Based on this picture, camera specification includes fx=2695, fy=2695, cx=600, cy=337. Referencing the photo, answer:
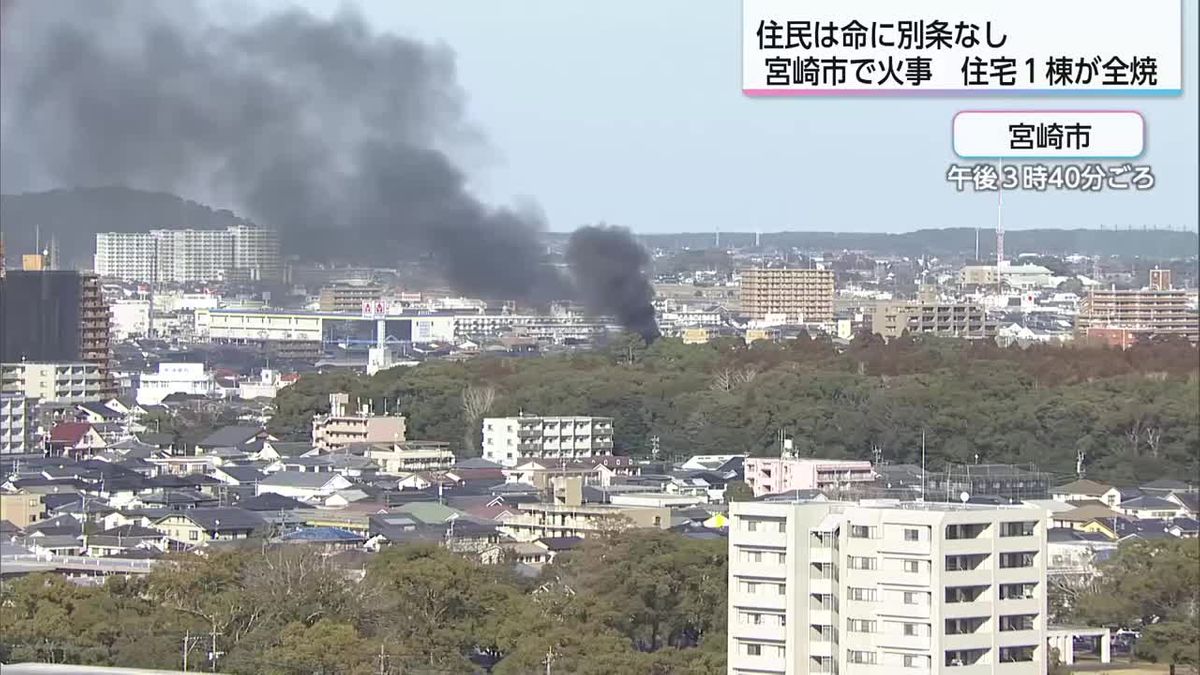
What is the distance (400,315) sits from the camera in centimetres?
2883

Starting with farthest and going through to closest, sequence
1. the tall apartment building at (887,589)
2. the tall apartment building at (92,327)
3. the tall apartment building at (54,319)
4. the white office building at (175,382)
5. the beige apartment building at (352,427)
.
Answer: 1. the white office building at (175,382)
2. the tall apartment building at (92,327)
3. the tall apartment building at (54,319)
4. the beige apartment building at (352,427)
5. the tall apartment building at (887,589)

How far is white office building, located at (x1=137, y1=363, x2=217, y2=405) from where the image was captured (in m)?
24.2

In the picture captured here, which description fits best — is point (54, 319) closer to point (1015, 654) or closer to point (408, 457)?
point (408, 457)

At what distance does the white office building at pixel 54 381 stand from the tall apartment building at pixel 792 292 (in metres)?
10.0

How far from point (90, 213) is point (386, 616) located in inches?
742

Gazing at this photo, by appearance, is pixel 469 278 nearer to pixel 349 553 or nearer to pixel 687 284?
pixel 687 284

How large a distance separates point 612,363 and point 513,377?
1.80 m

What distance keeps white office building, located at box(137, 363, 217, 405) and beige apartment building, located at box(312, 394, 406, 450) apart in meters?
4.80

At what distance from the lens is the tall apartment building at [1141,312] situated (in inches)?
912

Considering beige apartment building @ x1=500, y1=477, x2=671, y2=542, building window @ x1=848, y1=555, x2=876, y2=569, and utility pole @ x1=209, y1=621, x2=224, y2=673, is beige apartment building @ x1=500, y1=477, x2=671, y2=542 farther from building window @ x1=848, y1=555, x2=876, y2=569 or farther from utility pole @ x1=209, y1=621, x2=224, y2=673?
building window @ x1=848, y1=555, x2=876, y2=569

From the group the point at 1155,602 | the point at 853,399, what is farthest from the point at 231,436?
the point at 1155,602

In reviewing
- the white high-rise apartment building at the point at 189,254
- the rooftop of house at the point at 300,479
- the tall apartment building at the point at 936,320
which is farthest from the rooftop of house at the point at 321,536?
the white high-rise apartment building at the point at 189,254

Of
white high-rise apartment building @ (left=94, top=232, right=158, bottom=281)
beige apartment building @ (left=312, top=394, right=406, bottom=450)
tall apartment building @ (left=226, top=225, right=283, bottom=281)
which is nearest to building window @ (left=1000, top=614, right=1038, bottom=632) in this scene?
beige apartment building @ (left=312, top=394, right=406, bottom=450)

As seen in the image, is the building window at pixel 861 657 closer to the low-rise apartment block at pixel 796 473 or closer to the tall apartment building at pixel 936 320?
the low-rise apartment block at pixel 796 473
